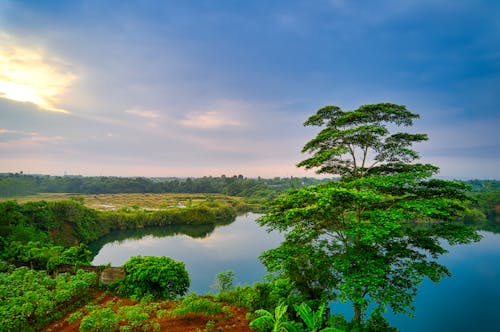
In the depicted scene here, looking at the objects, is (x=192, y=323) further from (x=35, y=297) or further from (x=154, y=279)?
(x=35, y=297)

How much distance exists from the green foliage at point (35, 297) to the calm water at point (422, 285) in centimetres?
927

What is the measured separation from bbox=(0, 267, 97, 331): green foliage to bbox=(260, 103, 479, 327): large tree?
6484mm

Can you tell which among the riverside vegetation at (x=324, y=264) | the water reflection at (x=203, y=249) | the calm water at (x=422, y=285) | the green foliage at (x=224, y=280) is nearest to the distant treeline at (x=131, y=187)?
the water reflection at (x=203, y=249)

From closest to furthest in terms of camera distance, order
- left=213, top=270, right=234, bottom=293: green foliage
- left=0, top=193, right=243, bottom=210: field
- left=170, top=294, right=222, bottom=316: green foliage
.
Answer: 1. left=170, top=294, right=222, bottom=316: green foliage
2. left=213, top=270, right=234, bottom=293: green foliage
3. left=0, top=193, right=243, bottom=210: field

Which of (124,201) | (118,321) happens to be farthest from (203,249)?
(124,201)

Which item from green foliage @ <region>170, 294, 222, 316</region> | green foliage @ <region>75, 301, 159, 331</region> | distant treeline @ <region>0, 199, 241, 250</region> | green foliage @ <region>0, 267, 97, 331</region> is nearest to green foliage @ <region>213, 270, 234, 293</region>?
green foliage @ <region>170, 294, 222, 316</region>

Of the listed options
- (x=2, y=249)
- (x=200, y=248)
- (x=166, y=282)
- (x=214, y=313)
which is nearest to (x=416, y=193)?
(x=214, y=313)

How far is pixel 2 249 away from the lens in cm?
1317

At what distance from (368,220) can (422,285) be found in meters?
16.8

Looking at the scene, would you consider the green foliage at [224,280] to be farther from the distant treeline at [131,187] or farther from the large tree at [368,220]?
the distant treeline at [131,187]

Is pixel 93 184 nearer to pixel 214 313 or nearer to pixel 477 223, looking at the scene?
pixel 214 313

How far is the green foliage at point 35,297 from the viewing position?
612cm

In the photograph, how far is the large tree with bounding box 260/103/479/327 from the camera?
214 inches

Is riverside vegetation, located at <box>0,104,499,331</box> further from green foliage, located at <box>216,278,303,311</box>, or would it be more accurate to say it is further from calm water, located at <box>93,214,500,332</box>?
calm water, located at <box>93,214,500,332</box>
